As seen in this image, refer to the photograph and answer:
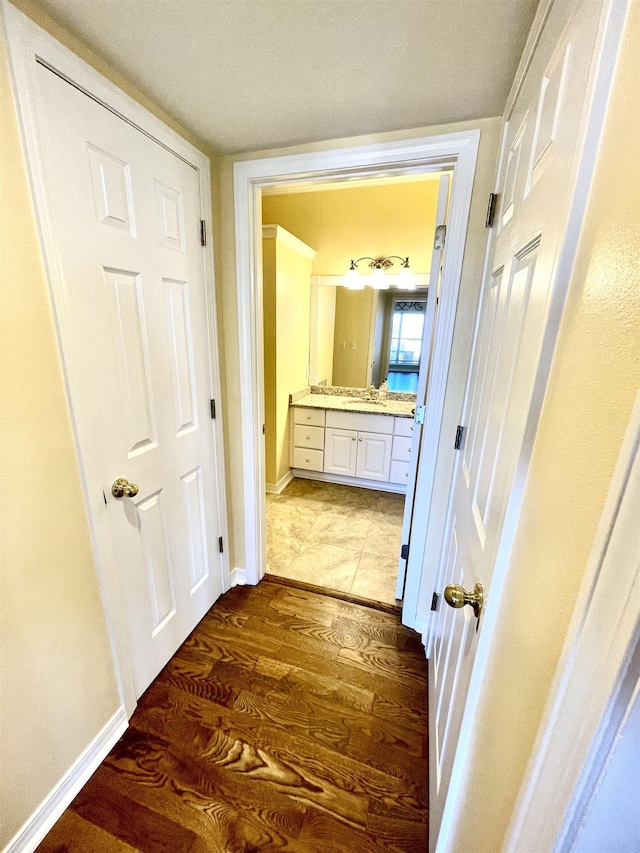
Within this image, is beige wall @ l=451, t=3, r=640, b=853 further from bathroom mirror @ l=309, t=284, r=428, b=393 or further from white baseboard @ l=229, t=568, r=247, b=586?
bathroom mirror @ l=309, t=284, r=428, b=393

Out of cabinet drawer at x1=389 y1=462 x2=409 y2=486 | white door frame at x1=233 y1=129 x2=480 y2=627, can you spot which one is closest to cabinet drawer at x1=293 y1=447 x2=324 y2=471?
Answer: cabinet drawer at x1=389 y1=462 x2=409 y2=486

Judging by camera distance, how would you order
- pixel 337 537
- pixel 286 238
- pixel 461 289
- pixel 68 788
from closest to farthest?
pixel 68 788
pixel 461 289
pixel 337 537
pixel 286 238

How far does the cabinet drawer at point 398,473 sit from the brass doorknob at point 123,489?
2275 millimetres

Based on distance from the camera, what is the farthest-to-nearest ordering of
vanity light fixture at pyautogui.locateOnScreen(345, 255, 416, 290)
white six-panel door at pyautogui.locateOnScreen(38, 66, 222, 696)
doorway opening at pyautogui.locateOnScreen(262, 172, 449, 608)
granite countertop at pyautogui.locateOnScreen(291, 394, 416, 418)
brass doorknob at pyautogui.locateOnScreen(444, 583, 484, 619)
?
granite countertop at pyautogui.locateOnScreen(291, 394, 416, 418) → vanity light fixture at pyautogui.locateOnScreen(345, 255, 416, 290) → doorway opening at pyautogui.locateOnScreen(262, 172, 449, 608) → white six-panel door at pyautogui.locateOnScreen(38, 66, 222, 696) → brass doorknob at pyautogui.locateOnScreen(444, 583, 484, 619)

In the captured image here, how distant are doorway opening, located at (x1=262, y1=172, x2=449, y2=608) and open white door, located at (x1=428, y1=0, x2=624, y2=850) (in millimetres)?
1185

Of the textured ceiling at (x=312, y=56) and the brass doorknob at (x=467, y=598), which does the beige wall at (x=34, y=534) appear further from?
the brass doorknob at (x=467, y=598)

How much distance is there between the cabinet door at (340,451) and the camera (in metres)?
3.08

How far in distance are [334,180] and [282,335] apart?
4.73ft

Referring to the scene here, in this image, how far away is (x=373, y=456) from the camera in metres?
3.06

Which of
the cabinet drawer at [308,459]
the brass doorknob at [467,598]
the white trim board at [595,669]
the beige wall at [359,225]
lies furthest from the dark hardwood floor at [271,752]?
the beige wall at [359,225]

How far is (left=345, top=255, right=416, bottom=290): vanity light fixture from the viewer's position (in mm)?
2808

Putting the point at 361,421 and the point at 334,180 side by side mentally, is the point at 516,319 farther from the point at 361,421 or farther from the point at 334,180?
the point at 361,421

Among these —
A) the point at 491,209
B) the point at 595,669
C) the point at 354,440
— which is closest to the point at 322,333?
the point at 354,440

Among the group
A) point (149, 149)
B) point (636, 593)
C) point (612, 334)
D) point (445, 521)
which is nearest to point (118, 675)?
point (445, 521)
